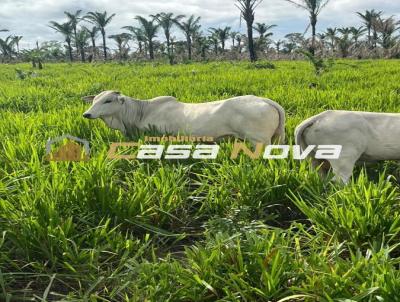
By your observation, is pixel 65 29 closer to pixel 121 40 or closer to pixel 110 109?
pixel 121 40

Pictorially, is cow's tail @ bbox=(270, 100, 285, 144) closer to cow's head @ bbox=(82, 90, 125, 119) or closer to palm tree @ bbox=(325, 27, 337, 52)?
cow's head @ bbox=(82, 90, 125, 119)

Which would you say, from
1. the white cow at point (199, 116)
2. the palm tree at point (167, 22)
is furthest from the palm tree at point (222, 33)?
the white cow at point (199, 116)

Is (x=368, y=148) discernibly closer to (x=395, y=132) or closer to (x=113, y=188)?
(x=395, y=132)

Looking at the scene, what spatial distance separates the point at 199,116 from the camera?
475cm

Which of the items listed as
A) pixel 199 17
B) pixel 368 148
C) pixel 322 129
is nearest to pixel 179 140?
pixel 322 129

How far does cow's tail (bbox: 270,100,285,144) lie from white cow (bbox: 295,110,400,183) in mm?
828

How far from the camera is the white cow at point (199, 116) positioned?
175 inches

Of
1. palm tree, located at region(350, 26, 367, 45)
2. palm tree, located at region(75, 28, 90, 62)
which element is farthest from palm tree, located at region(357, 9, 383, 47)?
palm tree, located at region(75, 28, 90, 62)

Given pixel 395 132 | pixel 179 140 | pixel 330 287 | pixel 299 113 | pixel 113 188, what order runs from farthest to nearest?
pixel 299 113 → pixel 179 140 → pixel 395 132 → pixel 113 188 → pixel 330 287

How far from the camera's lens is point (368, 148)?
350cm

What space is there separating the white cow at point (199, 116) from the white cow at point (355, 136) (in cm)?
84

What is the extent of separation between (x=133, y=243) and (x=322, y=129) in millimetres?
1859

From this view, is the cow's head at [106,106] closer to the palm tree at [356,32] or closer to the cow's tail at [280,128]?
the cow's tail at [280,128]

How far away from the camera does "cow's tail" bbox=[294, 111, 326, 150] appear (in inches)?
143
